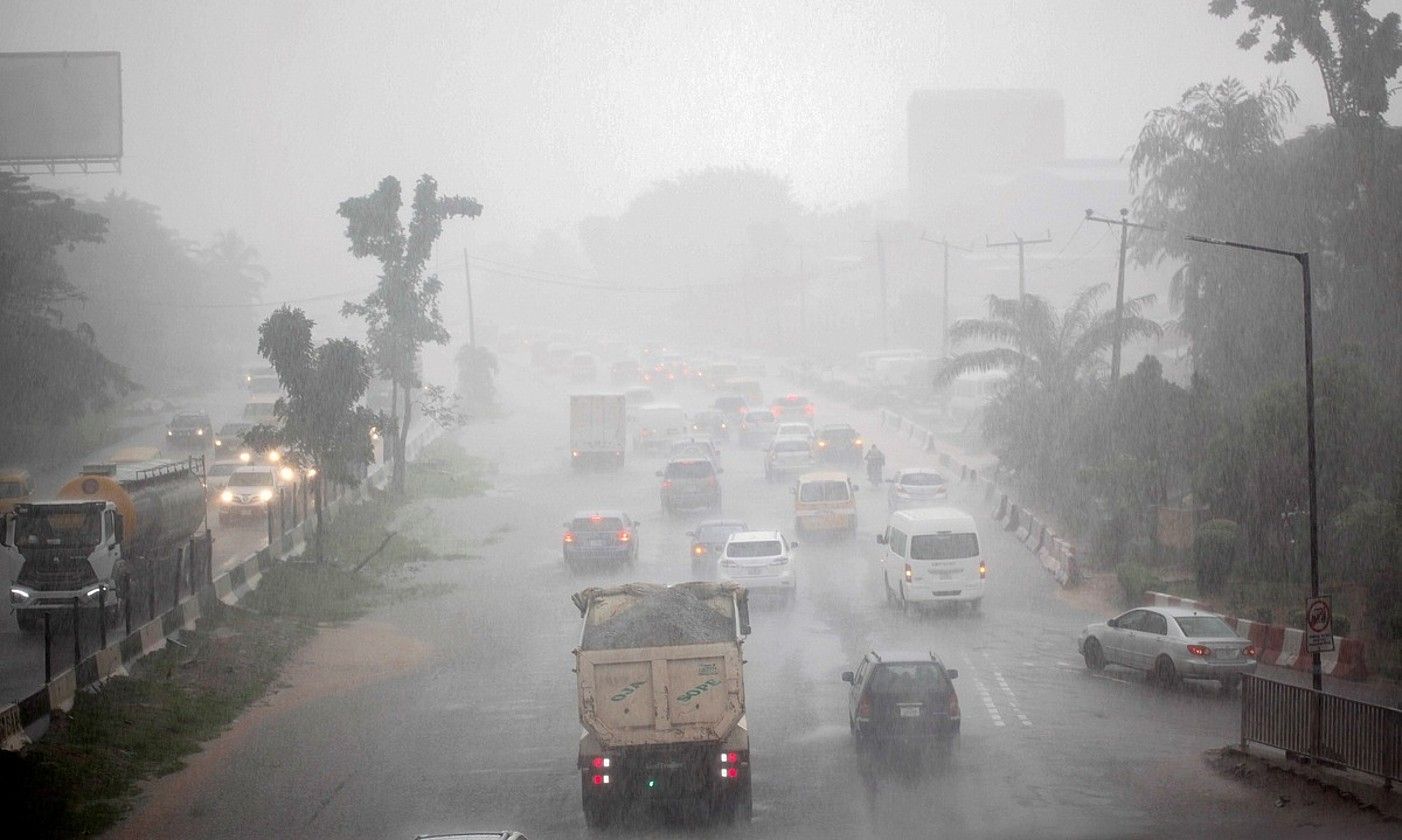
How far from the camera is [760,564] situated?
30797 millimetres

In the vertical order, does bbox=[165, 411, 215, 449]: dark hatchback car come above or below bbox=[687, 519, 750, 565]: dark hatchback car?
above

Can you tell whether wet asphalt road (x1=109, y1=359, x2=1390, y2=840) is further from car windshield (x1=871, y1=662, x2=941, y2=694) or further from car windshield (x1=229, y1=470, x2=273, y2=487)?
car windshield (x1=229, y1=470, x2=273, y2=487)

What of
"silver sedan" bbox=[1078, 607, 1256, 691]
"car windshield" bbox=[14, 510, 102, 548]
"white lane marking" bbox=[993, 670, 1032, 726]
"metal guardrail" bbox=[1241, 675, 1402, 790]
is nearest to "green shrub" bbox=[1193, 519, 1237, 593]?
"silver sedan" bbox=[1078, 607, 1256, 691]

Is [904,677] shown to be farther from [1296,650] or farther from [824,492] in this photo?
[824,492]

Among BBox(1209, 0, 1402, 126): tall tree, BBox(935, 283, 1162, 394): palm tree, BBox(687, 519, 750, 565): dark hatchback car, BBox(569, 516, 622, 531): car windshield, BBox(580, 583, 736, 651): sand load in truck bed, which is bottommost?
BBox(687, 519, 750, 565): dark hatchback car

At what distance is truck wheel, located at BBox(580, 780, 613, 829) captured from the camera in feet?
50.3

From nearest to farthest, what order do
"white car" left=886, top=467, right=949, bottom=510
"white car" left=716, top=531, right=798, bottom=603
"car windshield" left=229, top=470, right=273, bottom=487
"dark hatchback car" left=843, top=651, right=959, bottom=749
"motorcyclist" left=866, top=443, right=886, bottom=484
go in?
"dark hatchback car" left=843, top=651, right=959, bottom=749 → "white car" left=716, top=531, right=798, bottom=603 → "car windshield" left=229, top=470, right=273, bottom=487 → "white car" left=886, top=467, right=949, bottom=510 → "motorcyclist" left=866, top=443, right=886, bottom=484

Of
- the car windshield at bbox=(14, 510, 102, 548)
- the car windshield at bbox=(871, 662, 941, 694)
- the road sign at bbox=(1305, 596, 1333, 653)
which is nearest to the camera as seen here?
the car windshield at bbox=(871, 662, 941, 694)

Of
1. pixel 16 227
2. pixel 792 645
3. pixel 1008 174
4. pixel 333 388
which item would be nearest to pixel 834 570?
pixel 792 645

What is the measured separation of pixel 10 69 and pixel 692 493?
36.2 m

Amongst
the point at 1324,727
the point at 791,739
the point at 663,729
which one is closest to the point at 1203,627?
the point at 1324,727

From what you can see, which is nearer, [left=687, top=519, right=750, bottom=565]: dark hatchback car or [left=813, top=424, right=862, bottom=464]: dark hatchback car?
[left=687, top=519, right=750, bottom=565]: dark hatchback car

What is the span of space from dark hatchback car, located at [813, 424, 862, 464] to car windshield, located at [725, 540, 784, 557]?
25.2 metres

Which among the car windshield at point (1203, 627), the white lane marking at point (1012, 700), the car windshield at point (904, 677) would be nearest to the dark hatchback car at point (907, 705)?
the car windshield at point (904, 677)
